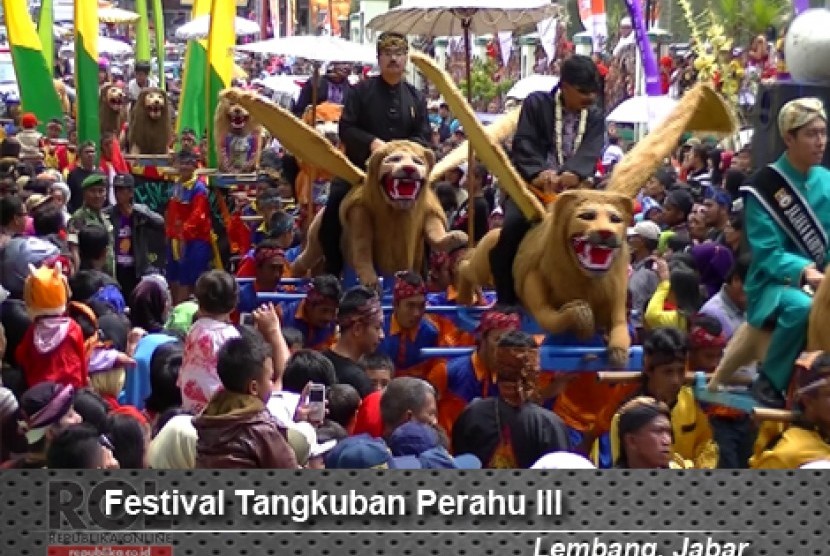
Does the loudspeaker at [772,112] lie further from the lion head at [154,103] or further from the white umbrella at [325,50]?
the lion head at [154,103]

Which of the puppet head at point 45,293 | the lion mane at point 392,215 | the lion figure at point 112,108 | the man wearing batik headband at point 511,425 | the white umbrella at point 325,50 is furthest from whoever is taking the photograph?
the lion figure at point 112,108

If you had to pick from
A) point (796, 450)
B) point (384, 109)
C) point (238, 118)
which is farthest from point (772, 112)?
point (238, 118)

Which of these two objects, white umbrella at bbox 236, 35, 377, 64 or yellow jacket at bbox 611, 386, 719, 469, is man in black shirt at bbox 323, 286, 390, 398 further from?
white umbrella at bbox 236, 35, 377, 64

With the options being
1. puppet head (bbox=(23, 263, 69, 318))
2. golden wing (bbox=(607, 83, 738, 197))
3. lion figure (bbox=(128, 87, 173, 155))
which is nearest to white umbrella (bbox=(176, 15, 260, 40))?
lion figure (bbox=(128, 87, 173, 155))

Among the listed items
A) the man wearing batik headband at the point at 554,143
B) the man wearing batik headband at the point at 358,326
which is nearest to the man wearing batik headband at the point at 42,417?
the man wearing batik headband at the point at 358,326

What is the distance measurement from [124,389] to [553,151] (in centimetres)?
255

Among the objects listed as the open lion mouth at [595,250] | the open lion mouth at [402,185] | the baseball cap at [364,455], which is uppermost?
the open lion mouth at [402,185]

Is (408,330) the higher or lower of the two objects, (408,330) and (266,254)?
the lower

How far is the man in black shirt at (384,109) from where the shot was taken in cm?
970

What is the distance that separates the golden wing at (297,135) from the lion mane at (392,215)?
13 cm

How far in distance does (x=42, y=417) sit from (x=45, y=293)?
50.1 inches

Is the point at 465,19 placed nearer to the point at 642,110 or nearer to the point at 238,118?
the point at 238,118

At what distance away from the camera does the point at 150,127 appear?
16484mm

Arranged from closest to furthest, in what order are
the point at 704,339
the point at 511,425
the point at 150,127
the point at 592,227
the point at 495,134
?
the point at 511,425, the point at 704,339, the point at 592,227, the point at 495,134, the point at 150,127
